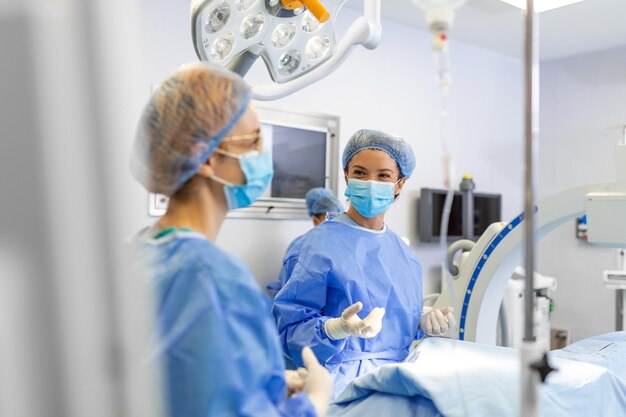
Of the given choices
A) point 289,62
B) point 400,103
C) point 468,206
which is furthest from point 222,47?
point 468,206

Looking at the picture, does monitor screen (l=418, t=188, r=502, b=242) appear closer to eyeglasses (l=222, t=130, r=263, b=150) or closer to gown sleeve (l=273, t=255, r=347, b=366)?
gown sleeve (l=273, t=255, r=347, b=366)

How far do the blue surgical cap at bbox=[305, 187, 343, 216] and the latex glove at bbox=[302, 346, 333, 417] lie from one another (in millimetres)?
2048

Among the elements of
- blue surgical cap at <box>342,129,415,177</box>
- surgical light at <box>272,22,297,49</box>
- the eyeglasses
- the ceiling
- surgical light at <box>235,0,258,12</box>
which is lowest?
the eyeglasses

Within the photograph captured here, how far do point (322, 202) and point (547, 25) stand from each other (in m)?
2.11

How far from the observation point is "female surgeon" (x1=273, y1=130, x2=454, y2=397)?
1.54m

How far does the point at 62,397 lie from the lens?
509 mm

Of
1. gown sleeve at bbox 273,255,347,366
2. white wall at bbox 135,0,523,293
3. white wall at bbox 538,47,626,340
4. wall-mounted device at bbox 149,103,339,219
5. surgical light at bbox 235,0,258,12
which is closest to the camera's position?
surgical light at bbox 235,0,258,12

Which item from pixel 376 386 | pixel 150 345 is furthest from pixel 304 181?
pixel 150 345

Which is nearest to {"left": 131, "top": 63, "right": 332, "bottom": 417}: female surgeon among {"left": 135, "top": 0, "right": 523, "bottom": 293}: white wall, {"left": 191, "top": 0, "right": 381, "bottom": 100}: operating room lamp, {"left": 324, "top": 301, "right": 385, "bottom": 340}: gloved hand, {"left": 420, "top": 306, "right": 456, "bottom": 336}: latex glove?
{"left": 324, "top": 301, "right": 385, "bottom": 340}: gloved hand

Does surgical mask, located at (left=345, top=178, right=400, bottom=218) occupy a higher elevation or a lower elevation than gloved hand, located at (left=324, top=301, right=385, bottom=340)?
higher

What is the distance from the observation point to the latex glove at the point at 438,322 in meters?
1.62

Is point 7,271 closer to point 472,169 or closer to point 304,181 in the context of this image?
point 304,181

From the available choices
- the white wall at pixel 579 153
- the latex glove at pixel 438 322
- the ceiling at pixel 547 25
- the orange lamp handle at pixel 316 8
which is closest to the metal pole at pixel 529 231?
the orange lamp handle at pixel 316 8

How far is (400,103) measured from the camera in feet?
12.4
